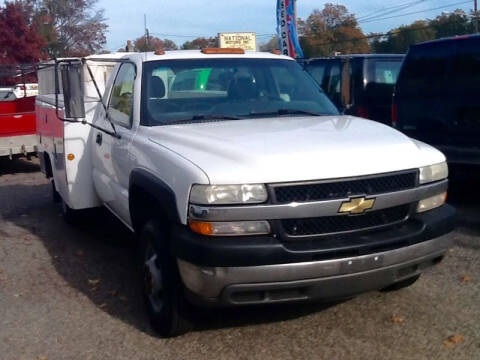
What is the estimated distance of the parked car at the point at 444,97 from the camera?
7102 millimetres

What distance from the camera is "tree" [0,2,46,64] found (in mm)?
40250

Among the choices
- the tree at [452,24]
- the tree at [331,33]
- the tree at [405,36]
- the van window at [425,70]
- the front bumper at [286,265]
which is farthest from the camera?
the tree at [331,33]

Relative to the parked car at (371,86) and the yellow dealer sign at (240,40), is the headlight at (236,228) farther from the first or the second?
the yellow dealer sign at (240,40)

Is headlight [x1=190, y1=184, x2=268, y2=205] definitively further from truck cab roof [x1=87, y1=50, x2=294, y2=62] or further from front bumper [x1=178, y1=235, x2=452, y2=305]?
truck cab roof [x1=87, y1=50, x2=294, y2=62]

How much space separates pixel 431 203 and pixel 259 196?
4.27 ft

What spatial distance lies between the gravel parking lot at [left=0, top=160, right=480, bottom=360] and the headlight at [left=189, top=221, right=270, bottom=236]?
2.93ft

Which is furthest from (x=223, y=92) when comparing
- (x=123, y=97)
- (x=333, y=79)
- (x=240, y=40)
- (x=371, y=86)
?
(x=240, y=40)

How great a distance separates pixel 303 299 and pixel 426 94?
184 inches

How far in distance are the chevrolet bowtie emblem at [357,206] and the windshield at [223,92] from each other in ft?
4.88

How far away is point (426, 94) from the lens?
768 cm

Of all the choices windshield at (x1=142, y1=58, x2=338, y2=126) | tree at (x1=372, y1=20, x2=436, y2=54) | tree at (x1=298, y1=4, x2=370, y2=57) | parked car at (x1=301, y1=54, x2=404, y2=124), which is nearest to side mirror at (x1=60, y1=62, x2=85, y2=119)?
windshield at (x1=142, y1=58, x2=338, y2=126)

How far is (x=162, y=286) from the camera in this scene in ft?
13.9

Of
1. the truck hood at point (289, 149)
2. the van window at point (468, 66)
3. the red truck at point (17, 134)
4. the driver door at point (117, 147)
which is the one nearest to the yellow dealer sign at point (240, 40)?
the red truck at point (17, 134)

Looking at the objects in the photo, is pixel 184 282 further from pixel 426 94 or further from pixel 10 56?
pixel 10 56
